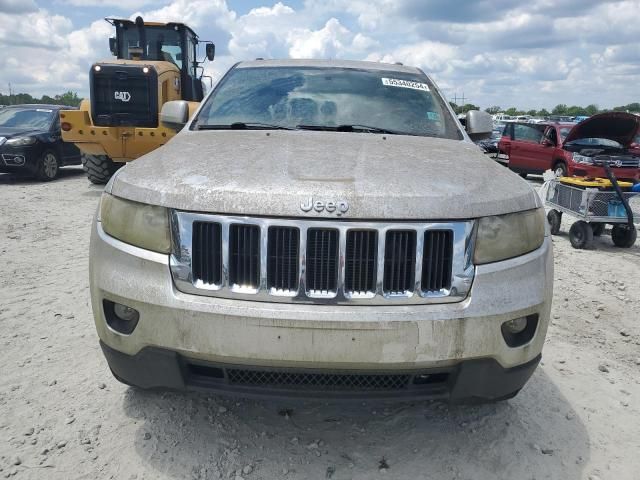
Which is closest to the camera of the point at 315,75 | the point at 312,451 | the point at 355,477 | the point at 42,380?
the point at 355,477

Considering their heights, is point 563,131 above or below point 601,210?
above

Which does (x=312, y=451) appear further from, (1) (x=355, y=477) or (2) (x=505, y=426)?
(2) (x=505, y=426)

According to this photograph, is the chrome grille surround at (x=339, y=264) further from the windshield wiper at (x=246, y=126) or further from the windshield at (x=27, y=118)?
the windshield at (x=27, y=118)

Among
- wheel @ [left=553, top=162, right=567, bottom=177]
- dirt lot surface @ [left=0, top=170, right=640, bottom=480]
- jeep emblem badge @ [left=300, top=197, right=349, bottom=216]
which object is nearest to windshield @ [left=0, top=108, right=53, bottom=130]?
dirt lot surface @ [left=0, top=170, right=640, bottom=480]

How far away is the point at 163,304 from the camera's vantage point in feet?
6.40

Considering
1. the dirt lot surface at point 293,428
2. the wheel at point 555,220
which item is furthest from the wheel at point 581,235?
the dirt lot surface at point 293,428

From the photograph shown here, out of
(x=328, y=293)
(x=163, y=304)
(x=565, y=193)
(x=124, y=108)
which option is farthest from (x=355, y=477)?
(x=124, y=108)

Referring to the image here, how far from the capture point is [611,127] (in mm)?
8258

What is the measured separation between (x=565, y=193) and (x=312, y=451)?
6.09 meters

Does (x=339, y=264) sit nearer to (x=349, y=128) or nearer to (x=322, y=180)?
(x=322, y=180)

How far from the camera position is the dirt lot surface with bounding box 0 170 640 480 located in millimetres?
2262

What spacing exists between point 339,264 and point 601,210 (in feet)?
19.5

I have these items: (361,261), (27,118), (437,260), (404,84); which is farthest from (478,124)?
(27,118)

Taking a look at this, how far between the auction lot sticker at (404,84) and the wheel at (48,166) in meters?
9.50
